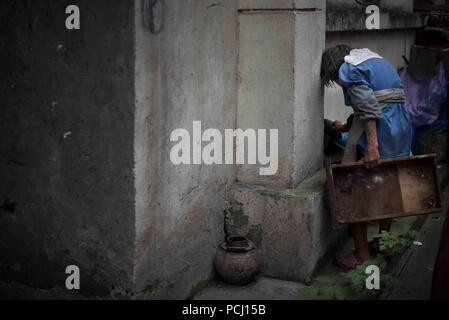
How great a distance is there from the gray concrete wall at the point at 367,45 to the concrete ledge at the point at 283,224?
5.80 feet

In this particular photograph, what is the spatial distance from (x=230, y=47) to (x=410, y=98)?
4.23m

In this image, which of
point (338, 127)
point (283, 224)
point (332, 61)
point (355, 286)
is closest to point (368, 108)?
point (332, 61)

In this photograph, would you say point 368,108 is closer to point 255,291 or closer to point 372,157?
point 372,157

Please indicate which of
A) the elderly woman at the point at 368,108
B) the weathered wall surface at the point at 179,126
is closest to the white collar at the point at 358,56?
the elderly woman at the point at 368,108

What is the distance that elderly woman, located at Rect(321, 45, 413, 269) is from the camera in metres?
4.55

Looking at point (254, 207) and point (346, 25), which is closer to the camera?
point (254, 207)

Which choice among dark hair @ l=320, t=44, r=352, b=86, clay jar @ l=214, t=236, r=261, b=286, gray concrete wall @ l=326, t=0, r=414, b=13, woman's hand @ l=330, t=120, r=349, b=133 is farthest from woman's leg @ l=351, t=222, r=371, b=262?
gray concrete wall @ l=326, t=0, r=414, b=13

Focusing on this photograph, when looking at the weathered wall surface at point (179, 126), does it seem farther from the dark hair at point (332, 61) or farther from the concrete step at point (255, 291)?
the dark hair at point (332, 61)

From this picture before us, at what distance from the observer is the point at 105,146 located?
3.52m

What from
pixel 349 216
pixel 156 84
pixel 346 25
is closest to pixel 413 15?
pixel 346 25

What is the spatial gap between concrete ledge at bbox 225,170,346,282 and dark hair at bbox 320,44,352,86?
94cm

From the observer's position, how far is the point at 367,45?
7.21 meters

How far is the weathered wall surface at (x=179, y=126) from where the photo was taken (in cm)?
355

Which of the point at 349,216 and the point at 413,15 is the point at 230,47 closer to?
the point at 349,216
